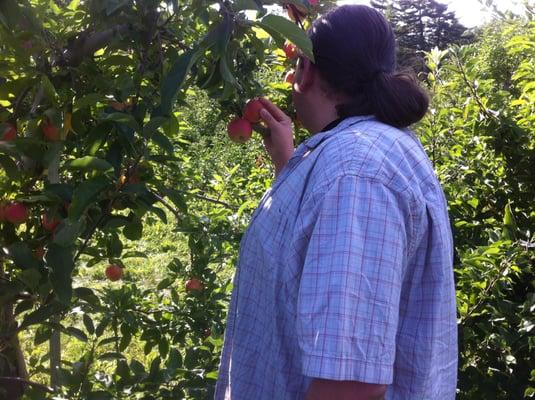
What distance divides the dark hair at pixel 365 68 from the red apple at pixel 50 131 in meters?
0.68

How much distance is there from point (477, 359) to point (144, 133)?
1.38 meters

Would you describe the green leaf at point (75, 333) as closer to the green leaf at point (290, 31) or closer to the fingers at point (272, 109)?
the fingers at point (272, 109)

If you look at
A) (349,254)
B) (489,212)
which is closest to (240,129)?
(349,254)

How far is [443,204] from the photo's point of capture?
1044mm

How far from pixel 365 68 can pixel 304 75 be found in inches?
4.9

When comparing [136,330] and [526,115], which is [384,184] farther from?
[526,115]

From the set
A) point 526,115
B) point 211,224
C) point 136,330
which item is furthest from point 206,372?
point 526,115

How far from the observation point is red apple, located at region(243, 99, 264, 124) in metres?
1.45

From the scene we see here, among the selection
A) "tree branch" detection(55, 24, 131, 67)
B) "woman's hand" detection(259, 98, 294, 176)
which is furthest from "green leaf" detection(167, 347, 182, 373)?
"tree branch" detection(55, 24, 131, 67)

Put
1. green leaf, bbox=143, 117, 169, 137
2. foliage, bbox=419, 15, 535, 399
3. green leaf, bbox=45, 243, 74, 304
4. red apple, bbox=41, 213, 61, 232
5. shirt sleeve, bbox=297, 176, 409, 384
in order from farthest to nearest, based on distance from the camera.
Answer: foliage, bbox=419, 15, 535, 399 → red apple, bbox=41, 213, 61, 232 → green leaf, bbox=45, 243, 74, 304 → green leaf, bbox=143, 117, 169, 137 → shirt sleeve, bbox=297, 176, 409, 384

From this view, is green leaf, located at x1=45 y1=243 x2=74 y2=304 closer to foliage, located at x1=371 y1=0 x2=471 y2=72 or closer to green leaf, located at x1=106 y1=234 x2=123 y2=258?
green leaf, located at x1=106 y1=234 x2=123 y2=258

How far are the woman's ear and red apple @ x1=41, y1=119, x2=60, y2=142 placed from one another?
619 mm

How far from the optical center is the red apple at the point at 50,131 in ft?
4.86

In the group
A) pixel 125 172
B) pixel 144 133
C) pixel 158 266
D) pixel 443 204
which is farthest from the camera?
pixel 158 266
